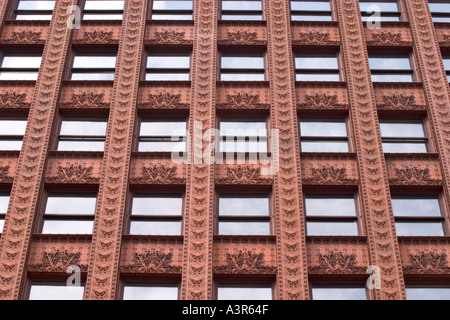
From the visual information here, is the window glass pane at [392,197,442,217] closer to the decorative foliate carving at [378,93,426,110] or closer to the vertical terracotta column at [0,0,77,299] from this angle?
the decorative foliate carving at [378,93,426,110]

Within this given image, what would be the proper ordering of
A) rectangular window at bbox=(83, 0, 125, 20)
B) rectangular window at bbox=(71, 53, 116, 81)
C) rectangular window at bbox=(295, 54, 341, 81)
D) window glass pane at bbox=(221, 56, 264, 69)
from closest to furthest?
rectangular window at bbox=(71, 53, 116, 81) < rectangular window at bbox=(295, 54, 341, 81) < window glass pane at bbox=(221, 56, 264, 69) < rectangular window at bbox=(83, 0, 125, 20)

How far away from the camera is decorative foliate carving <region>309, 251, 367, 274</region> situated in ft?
69.1

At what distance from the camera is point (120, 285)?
68.6 ft

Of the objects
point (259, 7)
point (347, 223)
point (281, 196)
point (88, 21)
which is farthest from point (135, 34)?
point (347, 223)

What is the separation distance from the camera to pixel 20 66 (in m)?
27.1

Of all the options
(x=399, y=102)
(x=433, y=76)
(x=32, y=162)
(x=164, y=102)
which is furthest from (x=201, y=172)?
(x=433, y=76)

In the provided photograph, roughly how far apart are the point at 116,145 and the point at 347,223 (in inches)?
333

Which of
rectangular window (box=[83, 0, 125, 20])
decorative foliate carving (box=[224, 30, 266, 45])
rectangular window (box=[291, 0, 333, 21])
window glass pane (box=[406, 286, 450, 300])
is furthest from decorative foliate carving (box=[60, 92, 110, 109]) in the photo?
window glass pane (box=[406, 286, 450, 300])

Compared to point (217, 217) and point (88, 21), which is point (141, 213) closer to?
point (217, 217)

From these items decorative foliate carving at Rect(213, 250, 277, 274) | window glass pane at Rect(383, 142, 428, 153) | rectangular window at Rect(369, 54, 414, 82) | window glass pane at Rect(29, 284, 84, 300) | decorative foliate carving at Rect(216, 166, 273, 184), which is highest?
rectangular window at Rect(369, 54, 414, 82)

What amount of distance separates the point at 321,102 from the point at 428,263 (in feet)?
24.3

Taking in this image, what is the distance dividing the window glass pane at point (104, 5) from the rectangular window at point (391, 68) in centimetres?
1106

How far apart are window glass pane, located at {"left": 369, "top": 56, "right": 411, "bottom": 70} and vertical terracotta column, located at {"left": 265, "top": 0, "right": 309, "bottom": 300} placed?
3477 millimetres

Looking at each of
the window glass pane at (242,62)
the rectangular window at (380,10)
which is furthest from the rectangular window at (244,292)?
the rectangular window at (380,10)
